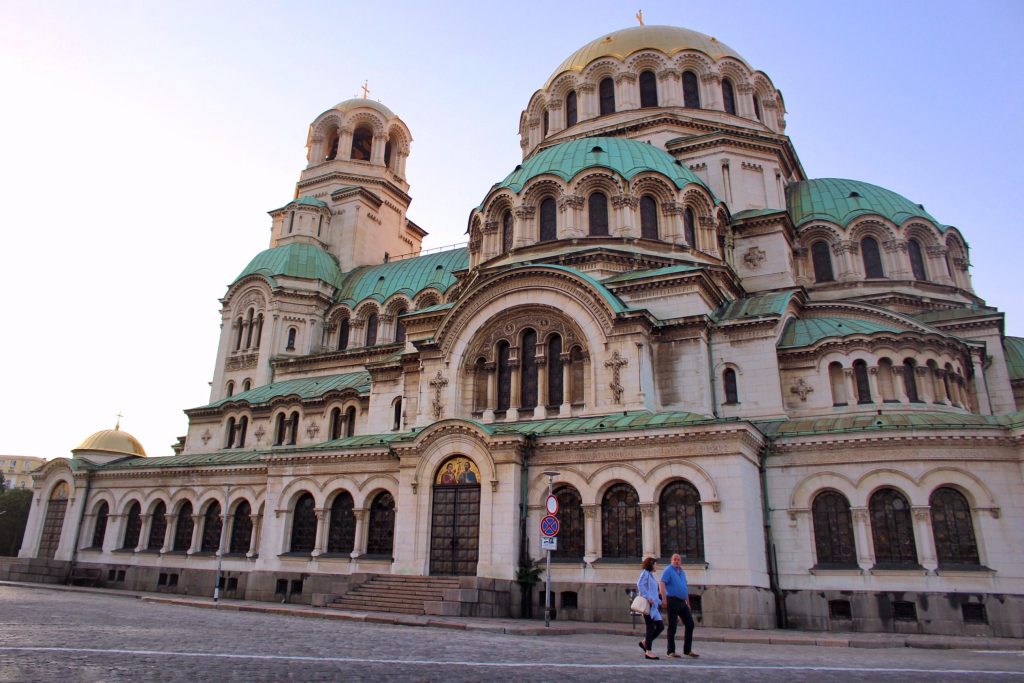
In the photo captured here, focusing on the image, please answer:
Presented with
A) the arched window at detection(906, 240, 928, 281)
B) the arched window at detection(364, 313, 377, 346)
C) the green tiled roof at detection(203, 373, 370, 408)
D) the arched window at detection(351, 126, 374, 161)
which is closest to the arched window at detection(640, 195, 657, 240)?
the arched window at detection(906, 240, 928, 281)

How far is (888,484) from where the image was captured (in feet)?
65.6

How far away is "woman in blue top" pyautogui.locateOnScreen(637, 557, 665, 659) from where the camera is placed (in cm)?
1122

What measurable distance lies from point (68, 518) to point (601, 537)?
2678cm

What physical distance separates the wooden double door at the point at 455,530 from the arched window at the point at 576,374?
16.3 feet

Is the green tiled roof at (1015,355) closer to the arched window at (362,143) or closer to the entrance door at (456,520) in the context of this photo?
the entrance door at (456,520)

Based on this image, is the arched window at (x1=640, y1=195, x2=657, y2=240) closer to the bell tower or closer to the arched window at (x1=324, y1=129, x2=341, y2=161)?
the bell tower

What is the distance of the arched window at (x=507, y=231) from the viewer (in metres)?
31.9

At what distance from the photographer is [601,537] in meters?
21.1

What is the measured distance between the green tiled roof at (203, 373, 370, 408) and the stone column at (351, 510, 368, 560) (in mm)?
11214

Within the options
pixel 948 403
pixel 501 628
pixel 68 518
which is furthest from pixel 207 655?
pixel 68 518

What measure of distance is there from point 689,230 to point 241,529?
2181 cm

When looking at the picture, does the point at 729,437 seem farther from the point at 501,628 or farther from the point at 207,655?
the point at 207,655

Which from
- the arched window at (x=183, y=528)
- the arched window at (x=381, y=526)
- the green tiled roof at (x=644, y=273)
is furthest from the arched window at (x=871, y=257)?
the arched window at (x=183, y=528)

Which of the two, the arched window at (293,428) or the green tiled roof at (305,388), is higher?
the green tiled roof at (305,388)
